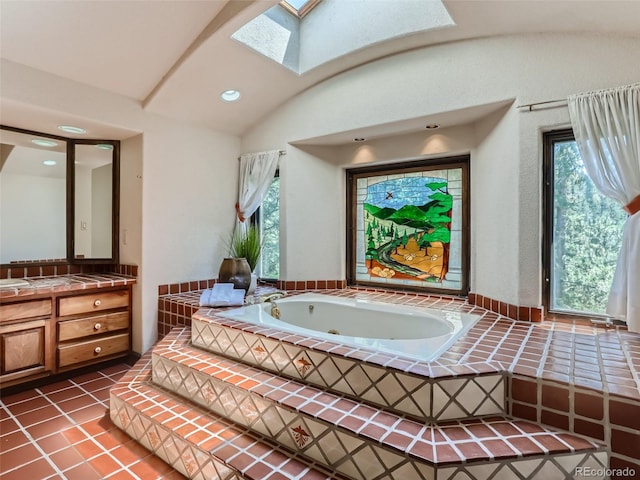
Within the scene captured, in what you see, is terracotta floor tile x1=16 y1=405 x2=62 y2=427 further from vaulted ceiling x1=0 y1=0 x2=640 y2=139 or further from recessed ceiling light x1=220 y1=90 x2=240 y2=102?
recessed ceiling light x1=220 y1=90 x2=240 y2=102

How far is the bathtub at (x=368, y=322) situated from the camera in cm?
175

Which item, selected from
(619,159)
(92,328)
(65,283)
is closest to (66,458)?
(92,328)

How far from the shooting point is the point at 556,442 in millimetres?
1229

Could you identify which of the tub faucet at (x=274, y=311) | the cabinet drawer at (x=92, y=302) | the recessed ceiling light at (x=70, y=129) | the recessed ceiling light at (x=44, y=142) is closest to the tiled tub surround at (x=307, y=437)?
the tub faucet at (x=274, y=311)

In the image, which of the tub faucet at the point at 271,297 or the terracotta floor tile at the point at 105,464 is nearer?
the terracotta floor tile at the point at 105,464

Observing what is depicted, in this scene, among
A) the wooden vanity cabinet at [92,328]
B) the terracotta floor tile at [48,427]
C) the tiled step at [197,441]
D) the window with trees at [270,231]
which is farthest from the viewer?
the window with trees at [270,231]

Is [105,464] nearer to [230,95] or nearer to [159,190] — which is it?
[159,190]

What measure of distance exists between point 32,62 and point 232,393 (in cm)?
258

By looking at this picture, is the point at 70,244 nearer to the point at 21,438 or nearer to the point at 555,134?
→ the point at 21,438

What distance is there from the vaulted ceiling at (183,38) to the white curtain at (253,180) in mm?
680

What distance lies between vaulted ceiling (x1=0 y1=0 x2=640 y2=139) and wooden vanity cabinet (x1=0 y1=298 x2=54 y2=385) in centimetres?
145

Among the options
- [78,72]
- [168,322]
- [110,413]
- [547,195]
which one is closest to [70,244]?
[168,322]

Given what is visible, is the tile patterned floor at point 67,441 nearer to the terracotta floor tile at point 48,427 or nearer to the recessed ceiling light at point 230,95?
the terracotta floor tile at point 48,427

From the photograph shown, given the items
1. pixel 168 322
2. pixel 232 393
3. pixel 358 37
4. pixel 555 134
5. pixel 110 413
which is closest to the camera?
pixel 232 393
